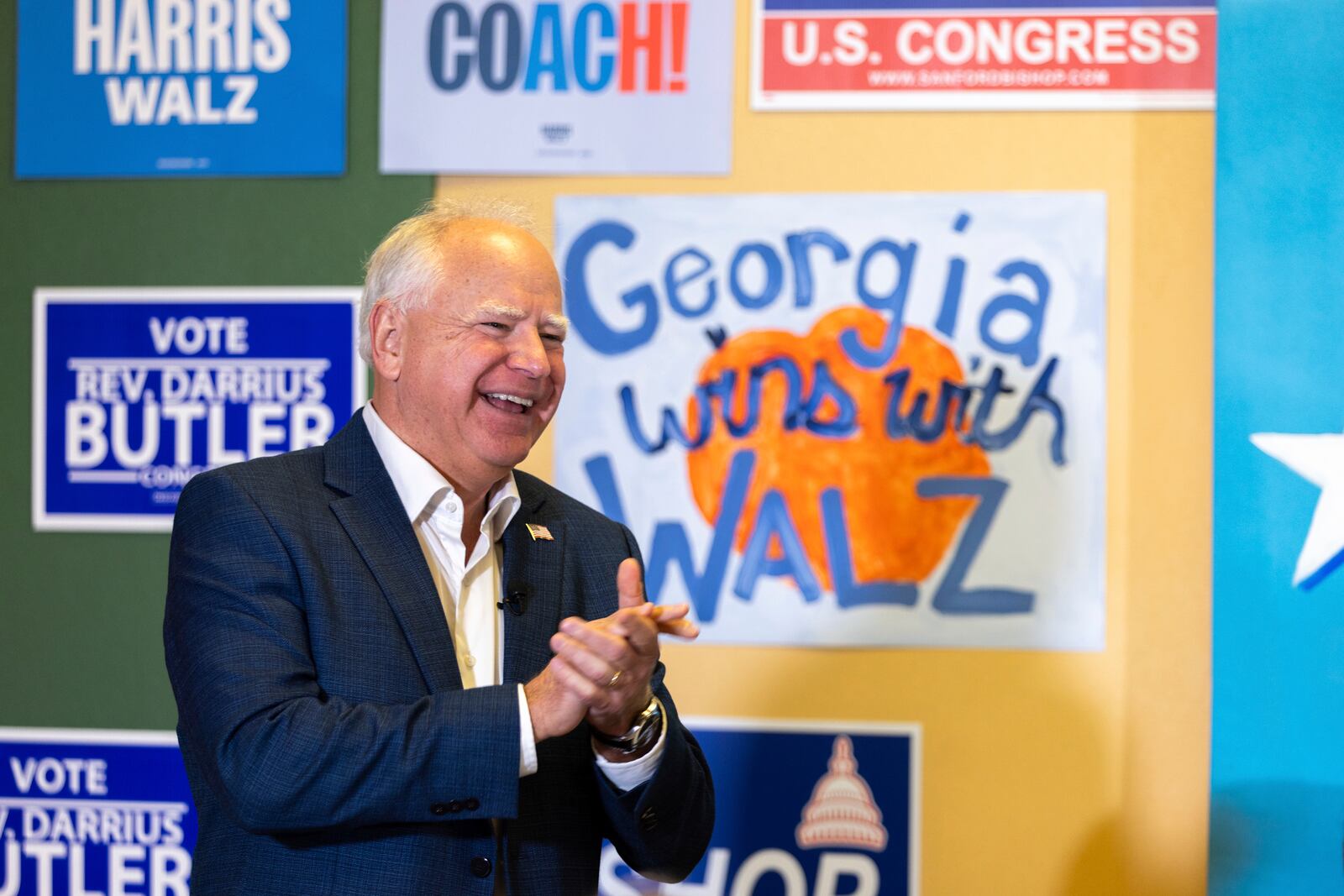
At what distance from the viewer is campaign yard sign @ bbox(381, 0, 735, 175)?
8.73 ft

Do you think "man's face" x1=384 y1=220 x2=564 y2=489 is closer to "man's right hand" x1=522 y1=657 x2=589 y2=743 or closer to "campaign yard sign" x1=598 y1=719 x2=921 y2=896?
"man's right hand" x1=522 y1=657 x2=589 y2=743

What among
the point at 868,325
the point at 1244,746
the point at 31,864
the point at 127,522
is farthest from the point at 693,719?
the point at 31,864

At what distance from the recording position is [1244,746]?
7.88 ft

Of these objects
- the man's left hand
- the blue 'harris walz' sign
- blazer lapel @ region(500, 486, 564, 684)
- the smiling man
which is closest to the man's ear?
the smiling man

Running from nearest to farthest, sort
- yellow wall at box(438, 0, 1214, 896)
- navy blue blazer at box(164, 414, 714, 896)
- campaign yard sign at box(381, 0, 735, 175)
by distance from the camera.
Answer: navy blue blazer at box(164, 414, 714, 896) < yellow wall at box(438, 0, 1214, 896) < campaign yard sign at box(381, 0, 735, 175)

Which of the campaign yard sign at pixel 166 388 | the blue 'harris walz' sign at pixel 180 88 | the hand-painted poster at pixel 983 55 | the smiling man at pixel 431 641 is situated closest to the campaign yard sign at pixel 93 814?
the campaign yard sign at pixel 166 388

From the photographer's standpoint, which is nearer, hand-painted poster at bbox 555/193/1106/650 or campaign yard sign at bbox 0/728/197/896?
hand-painted poster at bbox 555/193/1106/650

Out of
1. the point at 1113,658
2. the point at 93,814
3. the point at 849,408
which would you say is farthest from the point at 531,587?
the point at 93,814

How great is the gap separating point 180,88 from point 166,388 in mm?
601

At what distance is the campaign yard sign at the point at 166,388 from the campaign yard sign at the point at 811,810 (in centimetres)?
102

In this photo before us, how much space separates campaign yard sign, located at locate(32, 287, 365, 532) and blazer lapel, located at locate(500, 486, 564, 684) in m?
1.08

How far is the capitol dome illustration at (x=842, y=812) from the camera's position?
260 centimetres

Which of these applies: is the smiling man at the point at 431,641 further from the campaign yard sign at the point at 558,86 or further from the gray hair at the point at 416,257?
the campaign yard sign at the point at 558,86

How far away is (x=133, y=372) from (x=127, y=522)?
0.99ft
